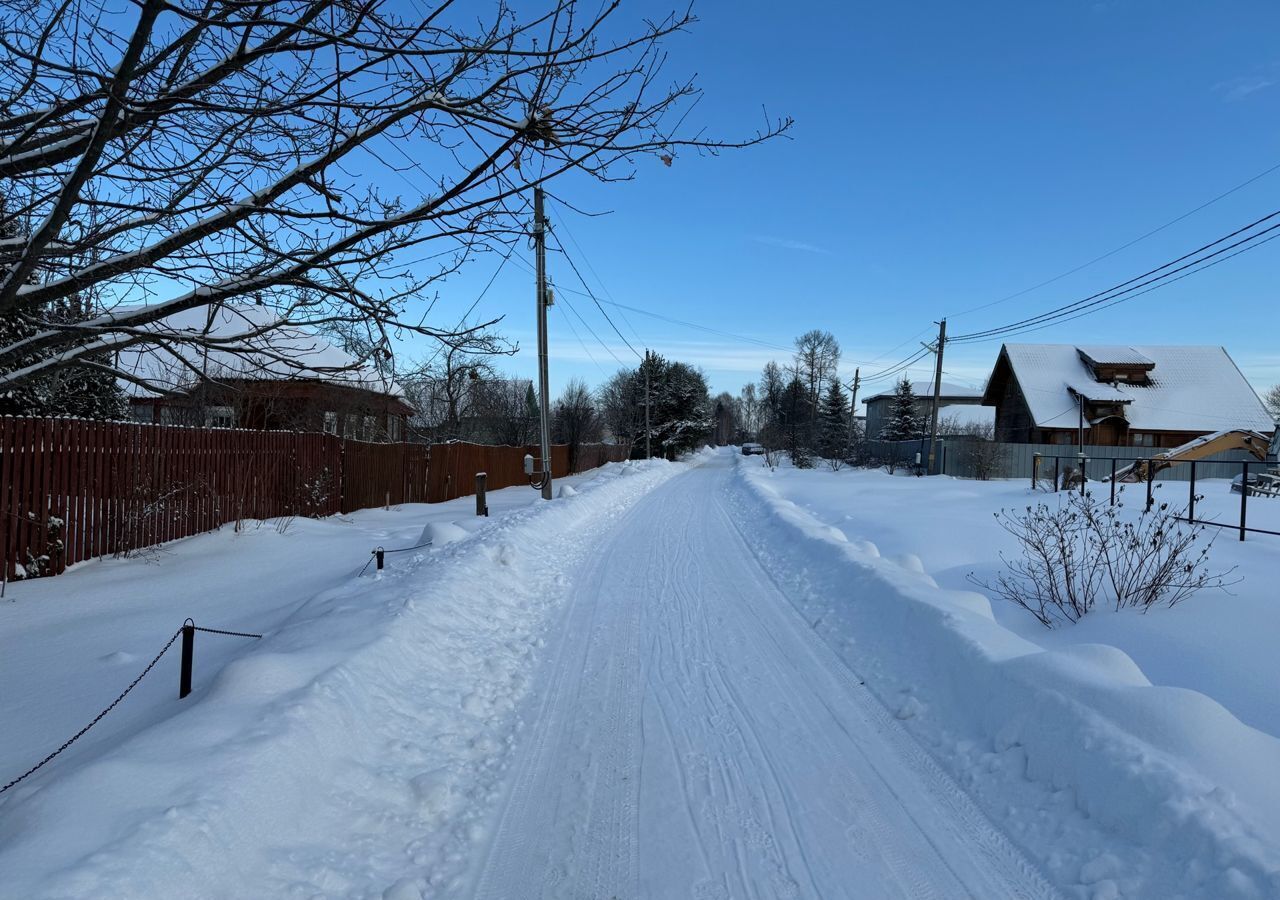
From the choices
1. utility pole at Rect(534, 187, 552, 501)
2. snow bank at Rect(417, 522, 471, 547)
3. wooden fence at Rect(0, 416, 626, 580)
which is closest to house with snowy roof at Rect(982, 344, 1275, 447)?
utility pole at Rect(534, 187, 552, 501)

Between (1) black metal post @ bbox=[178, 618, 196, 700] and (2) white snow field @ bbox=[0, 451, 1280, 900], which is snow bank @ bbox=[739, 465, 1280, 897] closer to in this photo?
(2) white snow field @ bbox=[0, 451, 1280, 900]

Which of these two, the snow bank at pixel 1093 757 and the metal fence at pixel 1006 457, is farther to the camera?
the metal fence at pixel 1006 457

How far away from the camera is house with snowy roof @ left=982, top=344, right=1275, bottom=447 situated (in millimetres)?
39188

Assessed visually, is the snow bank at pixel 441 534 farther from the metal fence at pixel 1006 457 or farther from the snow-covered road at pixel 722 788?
the metal fence at pixel 1006 457

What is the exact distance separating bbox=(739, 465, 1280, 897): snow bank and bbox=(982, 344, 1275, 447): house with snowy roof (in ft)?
127

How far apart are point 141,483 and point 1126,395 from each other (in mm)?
47634

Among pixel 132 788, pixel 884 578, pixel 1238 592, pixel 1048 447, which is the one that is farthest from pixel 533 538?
pixel 1048 447

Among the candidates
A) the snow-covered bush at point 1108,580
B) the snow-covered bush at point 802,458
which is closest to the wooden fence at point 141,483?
the snow-covered bush at point 1108,580

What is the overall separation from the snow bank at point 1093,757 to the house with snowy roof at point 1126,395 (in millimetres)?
38858

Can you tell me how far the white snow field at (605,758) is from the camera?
2762mm

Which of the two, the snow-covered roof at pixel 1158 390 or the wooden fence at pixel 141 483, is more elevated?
the snow-covered roof at pixel 1158 390

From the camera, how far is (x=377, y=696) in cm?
434

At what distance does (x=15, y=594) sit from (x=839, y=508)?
15.7 m

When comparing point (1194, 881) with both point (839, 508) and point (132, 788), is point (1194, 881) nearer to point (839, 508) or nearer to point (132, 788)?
point (132, 788)
